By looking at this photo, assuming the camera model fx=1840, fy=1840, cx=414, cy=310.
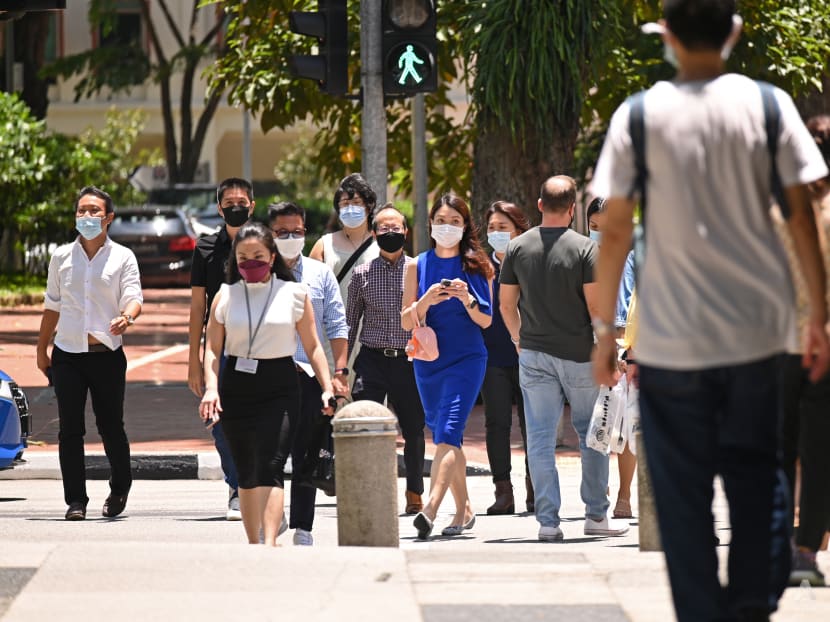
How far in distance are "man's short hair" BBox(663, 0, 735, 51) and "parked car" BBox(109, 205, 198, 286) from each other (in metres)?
30.9

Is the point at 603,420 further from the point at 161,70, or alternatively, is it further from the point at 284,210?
the point at 161,70

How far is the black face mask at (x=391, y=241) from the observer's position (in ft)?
32.8

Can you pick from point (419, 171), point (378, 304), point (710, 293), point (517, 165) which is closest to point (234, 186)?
point (378, 304)

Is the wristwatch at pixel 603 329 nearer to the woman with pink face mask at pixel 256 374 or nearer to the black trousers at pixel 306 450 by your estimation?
the woman with pink face mask at pixel 256 374

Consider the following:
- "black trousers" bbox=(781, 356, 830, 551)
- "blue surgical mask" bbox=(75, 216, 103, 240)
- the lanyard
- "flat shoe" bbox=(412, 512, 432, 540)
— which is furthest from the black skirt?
"black trousers" bbox=(781, 356, 830, 551)

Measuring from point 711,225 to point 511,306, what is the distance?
455cm

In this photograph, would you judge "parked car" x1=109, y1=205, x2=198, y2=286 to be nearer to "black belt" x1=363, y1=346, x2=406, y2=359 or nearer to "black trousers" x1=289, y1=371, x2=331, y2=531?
"black belt" x1=363, y1=346, x2=406, y2=359

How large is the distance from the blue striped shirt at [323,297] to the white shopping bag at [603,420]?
51.7 inches

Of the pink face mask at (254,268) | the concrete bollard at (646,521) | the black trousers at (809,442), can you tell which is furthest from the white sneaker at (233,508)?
the black trousers at (809,442)

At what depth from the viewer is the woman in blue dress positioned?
368 inches

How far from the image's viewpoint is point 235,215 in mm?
10109

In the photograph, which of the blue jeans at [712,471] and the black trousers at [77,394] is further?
the black trousers at [77,394]

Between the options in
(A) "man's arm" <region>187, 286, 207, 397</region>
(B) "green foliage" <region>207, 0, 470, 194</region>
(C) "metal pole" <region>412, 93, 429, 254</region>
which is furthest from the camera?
(B) "green foliage" <region>207, 0, 470, 194</region>

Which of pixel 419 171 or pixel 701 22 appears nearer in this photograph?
pixel 701 22
